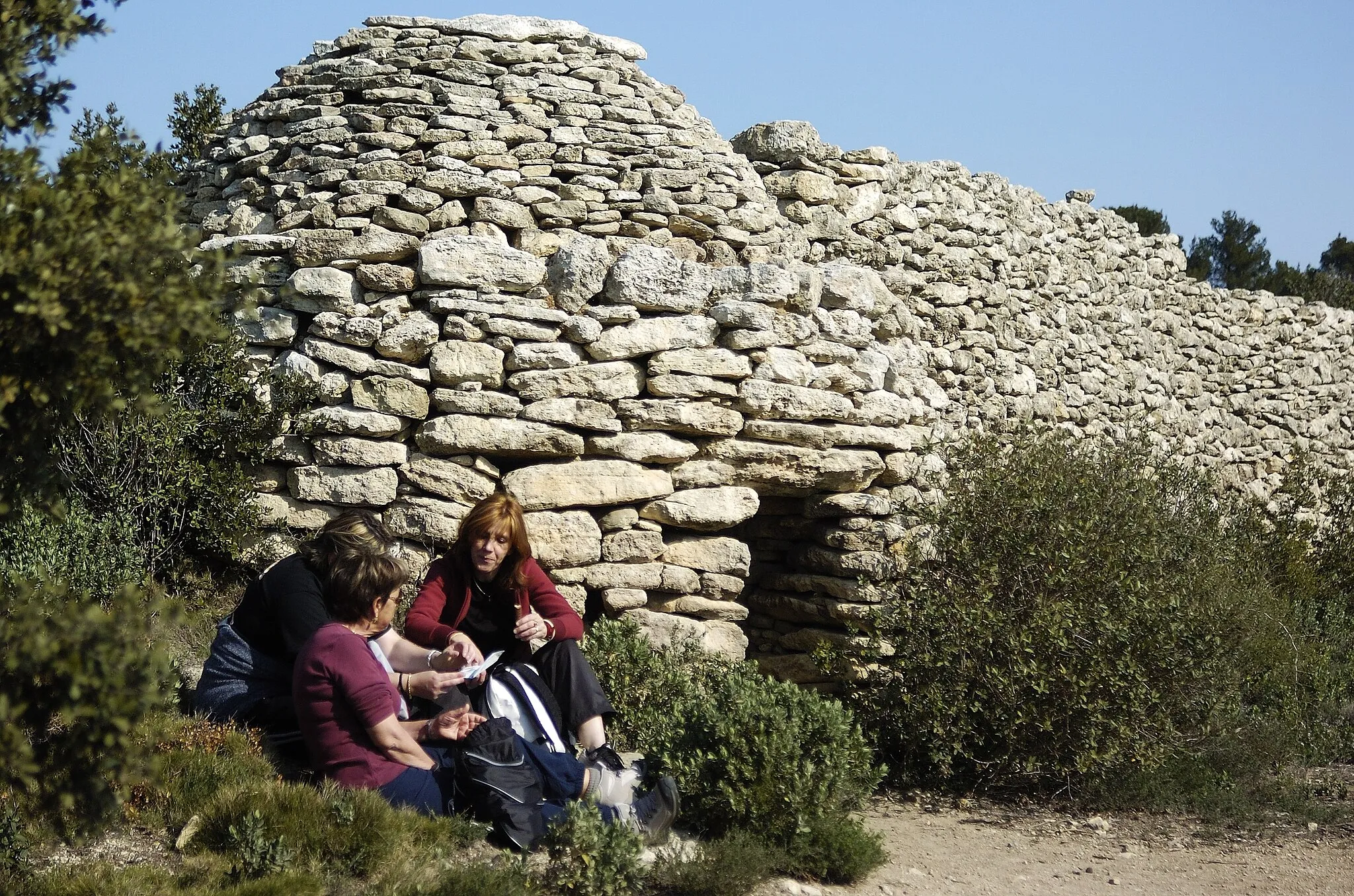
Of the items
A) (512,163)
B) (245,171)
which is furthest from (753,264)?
(245,171)

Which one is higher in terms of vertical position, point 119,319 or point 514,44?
point 514,44

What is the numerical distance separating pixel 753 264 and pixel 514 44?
80.1 inches

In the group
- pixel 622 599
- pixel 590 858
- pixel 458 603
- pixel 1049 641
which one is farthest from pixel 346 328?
pixel 1049 641

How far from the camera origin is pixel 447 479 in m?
5.61

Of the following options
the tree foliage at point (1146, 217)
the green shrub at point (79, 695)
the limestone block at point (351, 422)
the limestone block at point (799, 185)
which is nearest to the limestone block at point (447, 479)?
the limestone block at point (351, 422)

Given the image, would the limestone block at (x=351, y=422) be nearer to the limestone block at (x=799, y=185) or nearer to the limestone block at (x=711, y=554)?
the limestone block at (x=711, y=554)

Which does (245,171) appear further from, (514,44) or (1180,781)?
(1180,781)

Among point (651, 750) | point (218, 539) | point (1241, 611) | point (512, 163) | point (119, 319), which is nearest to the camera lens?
point (119, 319)

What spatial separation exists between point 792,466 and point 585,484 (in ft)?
4.01

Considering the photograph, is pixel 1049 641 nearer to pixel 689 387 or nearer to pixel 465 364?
pixel 689 387

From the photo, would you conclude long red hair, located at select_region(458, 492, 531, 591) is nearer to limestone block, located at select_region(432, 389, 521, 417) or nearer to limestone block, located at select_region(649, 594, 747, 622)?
limestone block, located at select_region(432, 389, 521, 417)

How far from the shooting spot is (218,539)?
5469 millimetres

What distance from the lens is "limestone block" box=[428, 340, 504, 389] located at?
5.66m

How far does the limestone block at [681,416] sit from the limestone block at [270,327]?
1738 mm
